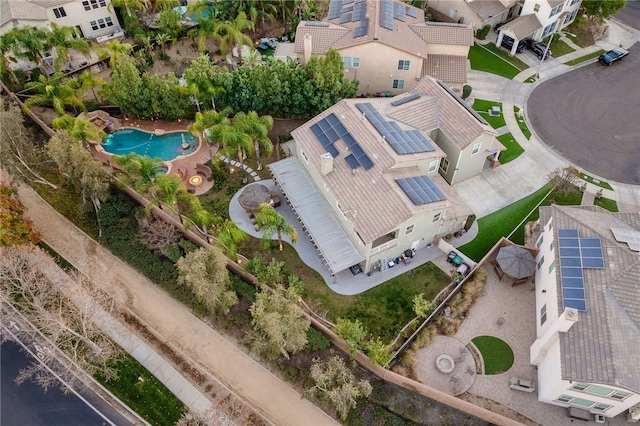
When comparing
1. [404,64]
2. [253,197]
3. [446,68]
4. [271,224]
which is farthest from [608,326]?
[404,64]

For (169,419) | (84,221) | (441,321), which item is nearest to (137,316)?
(169,419)

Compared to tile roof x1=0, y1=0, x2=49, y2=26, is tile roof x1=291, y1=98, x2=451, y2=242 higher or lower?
tile roof x1=0, y1=0, x2=49, y2=26

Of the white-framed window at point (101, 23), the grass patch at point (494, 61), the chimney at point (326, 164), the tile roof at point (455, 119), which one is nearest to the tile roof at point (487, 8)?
the grass patch at point (494, 61)

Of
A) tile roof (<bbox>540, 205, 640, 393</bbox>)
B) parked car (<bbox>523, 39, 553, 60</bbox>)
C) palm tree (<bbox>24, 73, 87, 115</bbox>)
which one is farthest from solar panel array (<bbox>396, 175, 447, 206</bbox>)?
palm tree (<bbox>24, 73, 87, 115</bbox>)

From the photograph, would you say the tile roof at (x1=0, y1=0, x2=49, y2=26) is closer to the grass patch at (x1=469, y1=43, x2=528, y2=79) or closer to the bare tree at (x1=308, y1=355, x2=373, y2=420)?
the bare tree at (x1=308, y1=355, x2=373, y2=420)

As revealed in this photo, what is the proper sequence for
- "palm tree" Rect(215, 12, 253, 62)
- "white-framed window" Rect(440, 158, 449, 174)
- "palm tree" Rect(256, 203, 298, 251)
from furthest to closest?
"palm tree" Rect(215, 12, 253, 62), "white-framed window" Rect(440, 158, 449, 174), "palm tree" Rect(256, 203, 298, 251)
